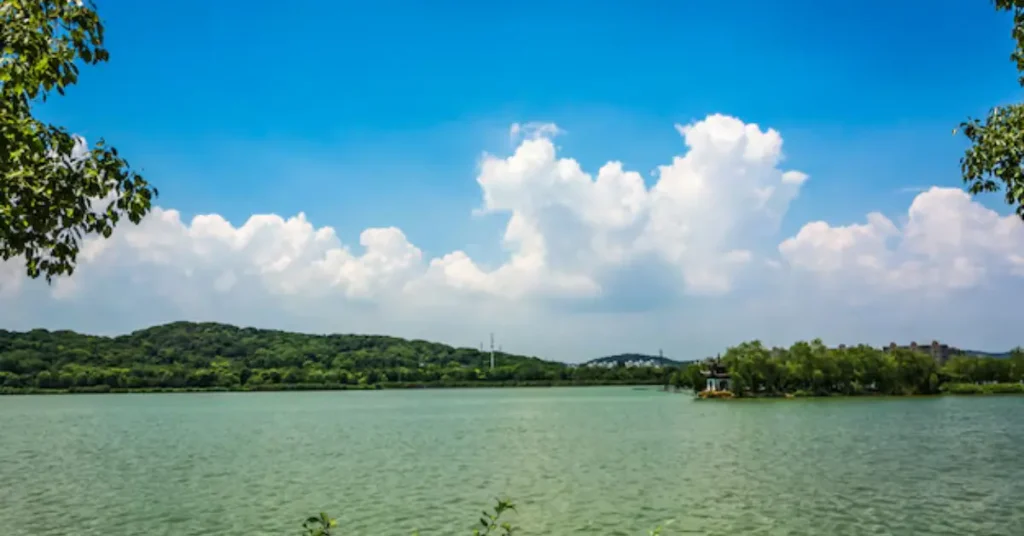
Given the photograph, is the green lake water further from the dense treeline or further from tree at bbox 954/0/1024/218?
the dense treeline

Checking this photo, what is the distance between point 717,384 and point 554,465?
420ft

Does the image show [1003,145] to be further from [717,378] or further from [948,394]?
[948,394]

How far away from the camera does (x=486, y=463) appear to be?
48500mm

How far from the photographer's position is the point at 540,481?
39.6 m

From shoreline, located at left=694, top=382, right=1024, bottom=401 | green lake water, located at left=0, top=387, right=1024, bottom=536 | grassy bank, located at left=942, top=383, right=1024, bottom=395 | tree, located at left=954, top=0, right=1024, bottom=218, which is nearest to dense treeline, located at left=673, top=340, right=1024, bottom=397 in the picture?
shoreline, located at left=694, top=382, right=1024, bottom=401

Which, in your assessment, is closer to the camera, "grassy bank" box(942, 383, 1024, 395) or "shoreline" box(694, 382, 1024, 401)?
"shoreline" box(694, 382, 1024, 401)

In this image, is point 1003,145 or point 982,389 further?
point 982,389

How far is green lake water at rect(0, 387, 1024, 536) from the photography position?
28656 millimetres

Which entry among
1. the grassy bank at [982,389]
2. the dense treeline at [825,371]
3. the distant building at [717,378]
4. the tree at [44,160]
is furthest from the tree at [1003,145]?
the grassy bank at [982,389]

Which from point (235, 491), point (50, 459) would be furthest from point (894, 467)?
point (50, 459)

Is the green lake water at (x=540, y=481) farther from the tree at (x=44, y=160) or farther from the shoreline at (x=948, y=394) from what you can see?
the shoreline at (x=948, y=394)

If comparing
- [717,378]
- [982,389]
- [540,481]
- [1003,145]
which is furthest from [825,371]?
[1003,145]

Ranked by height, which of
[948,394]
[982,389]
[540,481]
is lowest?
[948,394]

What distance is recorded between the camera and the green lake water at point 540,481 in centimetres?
2866
